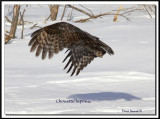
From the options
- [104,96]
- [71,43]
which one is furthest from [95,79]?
[71,43]

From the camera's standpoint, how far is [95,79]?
638cm

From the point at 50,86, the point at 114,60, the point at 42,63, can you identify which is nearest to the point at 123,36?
the point at 114,60

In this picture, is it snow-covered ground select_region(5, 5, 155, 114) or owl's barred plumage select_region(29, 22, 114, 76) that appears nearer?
owl's barred plumage select_region(29, 22, 114, 76)

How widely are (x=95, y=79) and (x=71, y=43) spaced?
221cm

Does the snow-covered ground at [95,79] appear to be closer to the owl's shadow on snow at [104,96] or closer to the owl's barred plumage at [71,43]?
the owl's shadow on snow at [104,96]

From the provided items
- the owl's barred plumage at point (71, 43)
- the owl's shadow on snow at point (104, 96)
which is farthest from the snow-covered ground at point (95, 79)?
the owl's barred plumage at point (71, 43)

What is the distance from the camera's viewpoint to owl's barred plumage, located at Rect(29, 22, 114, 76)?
4.27 meters

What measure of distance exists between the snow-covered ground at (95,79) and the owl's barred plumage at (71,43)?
0.58m

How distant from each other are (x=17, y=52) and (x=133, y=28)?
288cm

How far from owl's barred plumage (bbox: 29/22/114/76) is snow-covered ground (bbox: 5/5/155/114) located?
0.58m

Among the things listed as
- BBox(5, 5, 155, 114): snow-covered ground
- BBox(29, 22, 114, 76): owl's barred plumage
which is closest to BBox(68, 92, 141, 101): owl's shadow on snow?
BBox(5, 5, 155, 114): snow-covered ground

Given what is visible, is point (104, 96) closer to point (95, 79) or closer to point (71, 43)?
point (95, 79)

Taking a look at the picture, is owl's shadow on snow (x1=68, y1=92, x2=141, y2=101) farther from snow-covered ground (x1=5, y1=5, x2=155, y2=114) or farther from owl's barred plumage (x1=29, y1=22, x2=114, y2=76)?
owl's barred plumage (x1=29, y1=22, x2=114, y2=76)

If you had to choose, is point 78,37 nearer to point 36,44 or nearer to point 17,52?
point 36,44
